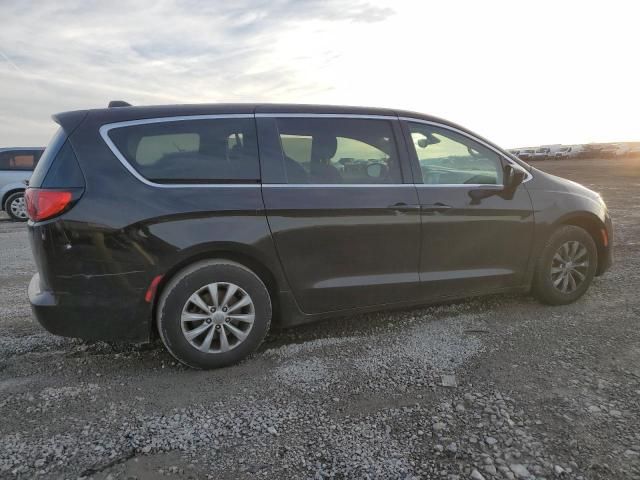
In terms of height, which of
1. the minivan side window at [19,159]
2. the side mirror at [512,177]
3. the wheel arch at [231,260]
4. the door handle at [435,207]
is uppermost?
the minivan side window at [19,159]

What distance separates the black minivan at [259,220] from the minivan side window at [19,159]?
9.67 meters

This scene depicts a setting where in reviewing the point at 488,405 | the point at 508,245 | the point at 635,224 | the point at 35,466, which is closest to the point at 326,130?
the point at 508,245

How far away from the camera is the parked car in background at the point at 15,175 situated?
11.0 metres

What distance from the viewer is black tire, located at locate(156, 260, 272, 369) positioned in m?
3.05

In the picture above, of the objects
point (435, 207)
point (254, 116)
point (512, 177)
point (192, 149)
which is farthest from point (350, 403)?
point (512, 177)

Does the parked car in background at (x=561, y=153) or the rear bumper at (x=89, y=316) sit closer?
the rear bumper at (x=89, y=316)

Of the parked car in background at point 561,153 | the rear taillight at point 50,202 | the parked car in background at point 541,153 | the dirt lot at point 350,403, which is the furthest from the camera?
the parked car in background at point 541,153

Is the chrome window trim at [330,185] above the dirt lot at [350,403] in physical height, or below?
above

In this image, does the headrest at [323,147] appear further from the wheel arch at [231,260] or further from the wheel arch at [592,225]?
the wheel arch at [592,225]

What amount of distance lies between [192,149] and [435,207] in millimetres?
1887

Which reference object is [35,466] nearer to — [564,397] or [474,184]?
[564,397]

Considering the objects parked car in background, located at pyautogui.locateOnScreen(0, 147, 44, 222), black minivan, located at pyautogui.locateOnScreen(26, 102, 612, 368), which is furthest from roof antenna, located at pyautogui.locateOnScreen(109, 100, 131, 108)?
parked car in background, located at pyautogui.locateOnScreen(0, 147, 44, 222)

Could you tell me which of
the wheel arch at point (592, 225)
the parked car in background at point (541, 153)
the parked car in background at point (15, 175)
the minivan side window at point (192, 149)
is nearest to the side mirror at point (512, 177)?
the wheel arch at point (592, 225)

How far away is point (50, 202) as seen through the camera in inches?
114
